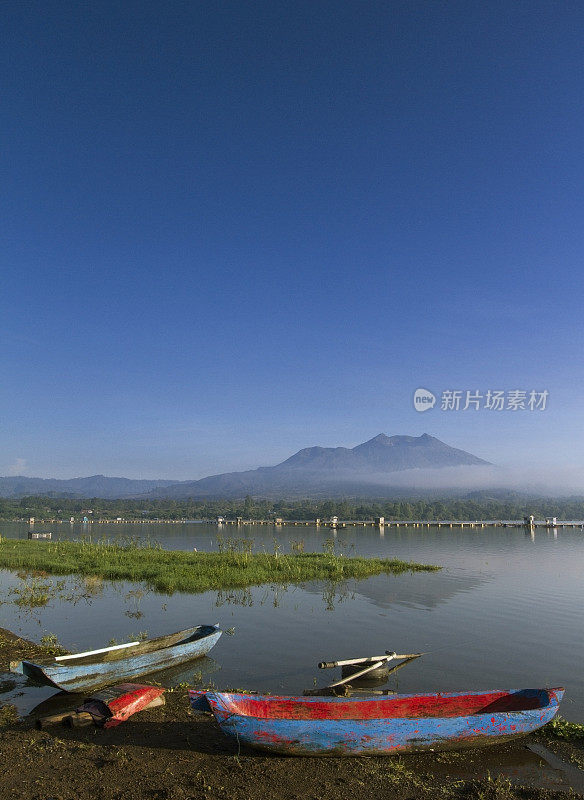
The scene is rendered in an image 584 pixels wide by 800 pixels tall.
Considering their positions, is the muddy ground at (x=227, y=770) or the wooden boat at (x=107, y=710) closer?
the muddy ground at (x=227, y=770)

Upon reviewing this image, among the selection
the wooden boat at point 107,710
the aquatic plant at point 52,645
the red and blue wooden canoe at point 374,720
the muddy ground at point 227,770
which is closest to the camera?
the muddy ground at point 227,770

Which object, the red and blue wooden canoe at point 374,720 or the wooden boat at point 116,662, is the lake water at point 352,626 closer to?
the wooden boat at point 116,662

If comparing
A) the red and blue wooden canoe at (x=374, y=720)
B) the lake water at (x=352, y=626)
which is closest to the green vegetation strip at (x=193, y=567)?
the lake water at (x=352, y=626)

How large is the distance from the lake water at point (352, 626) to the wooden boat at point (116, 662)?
46 centimetres

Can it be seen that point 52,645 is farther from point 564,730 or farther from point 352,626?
point 564,730

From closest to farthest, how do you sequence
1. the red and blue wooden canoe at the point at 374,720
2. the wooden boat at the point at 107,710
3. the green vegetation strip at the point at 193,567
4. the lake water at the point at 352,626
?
1. the red and blue wooden canoe at the point at 374,720
2. the wooden boat at the point at 107,710
3. the lake water at the point at 352,626
4. the green vegetation strip at the point at 193,567

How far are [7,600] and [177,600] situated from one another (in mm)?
5848

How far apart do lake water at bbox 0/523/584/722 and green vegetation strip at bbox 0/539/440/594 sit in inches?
51.3

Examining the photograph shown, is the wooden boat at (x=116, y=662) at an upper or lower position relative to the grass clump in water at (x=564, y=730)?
upper

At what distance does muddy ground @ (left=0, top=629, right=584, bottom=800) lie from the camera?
607 cm

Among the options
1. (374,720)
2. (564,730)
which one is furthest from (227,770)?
(564,730)

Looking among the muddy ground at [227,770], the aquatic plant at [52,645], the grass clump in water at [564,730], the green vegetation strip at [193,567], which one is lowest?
the green vegetation strip at [193,567]

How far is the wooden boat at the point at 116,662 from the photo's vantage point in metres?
8.74

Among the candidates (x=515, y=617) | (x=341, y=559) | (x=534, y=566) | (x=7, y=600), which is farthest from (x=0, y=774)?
(x=534, y=566)
